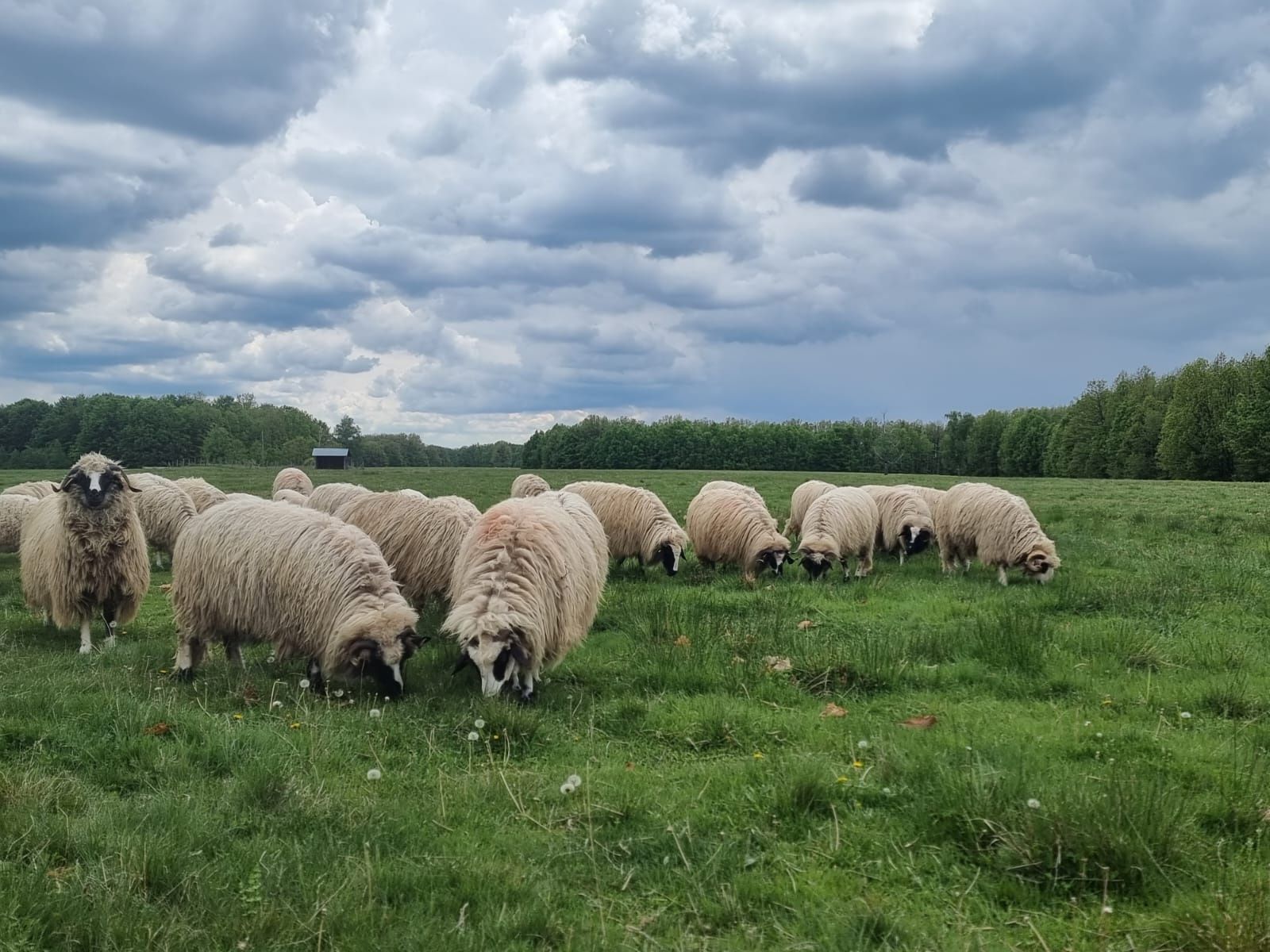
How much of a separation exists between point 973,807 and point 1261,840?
1.37 meters

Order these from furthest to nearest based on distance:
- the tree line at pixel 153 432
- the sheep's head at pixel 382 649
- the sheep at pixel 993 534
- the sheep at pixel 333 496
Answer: the tree line at pixel 153 432, the sheep at pixel 333 496, the sheep at pixel 993 534, the sheep's head at pixel 382 649

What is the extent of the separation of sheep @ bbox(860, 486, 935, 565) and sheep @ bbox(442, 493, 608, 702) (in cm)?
892

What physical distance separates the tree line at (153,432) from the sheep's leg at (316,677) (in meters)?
83.3

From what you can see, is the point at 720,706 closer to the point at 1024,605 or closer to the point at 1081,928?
the point at 1081,928

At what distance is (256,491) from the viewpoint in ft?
132

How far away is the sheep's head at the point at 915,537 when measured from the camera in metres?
16.7

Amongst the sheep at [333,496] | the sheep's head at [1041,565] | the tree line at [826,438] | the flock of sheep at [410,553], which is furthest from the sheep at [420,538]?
the tree line at [826,438]

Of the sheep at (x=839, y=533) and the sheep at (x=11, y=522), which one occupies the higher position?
the sheep at (x=839, y=533)

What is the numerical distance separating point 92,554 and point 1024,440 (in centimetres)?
11807

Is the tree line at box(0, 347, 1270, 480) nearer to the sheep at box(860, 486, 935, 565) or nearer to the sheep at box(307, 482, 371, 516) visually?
the sheep at box(860, 486, 935, 565)

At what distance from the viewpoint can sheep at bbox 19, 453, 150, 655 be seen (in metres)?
11.3

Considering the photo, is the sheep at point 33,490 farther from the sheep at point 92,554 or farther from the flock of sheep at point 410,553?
the sheep at point 92,554

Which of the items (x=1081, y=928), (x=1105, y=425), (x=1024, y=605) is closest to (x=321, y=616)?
(x=1081, y=928)

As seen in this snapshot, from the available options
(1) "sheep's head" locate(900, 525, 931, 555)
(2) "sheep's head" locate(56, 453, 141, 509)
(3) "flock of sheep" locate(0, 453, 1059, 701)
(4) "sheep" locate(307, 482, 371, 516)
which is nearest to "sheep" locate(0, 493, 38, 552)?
(3) "flock of sheep" locate(0, 453, 1059, 701)
